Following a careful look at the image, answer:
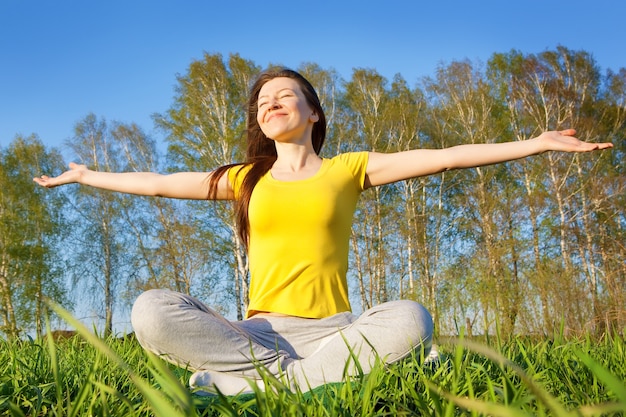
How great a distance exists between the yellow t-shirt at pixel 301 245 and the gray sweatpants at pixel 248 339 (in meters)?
0.25

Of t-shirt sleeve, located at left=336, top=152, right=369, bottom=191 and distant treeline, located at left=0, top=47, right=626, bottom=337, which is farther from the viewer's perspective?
distant treeline, located at left=0, top=47, right=626, bottom=337

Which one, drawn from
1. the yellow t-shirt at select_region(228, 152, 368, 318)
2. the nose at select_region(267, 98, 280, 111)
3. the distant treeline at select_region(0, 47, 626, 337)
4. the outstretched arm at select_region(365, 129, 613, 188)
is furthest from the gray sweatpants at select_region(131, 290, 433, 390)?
the distant treeline at select_region(0, 47, 626, 337)

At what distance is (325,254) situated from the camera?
9.95ft

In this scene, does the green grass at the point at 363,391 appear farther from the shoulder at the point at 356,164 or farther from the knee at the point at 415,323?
the shoulder at the point at 356,164

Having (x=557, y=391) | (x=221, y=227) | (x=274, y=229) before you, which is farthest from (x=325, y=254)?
(x=221, y=227)

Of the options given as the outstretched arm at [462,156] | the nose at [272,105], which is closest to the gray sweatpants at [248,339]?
the outstretched arm at [462,156]

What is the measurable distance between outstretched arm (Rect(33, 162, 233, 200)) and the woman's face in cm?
41

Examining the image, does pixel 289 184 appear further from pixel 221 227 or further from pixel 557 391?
pixel 221 227

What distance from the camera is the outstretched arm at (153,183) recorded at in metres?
3.41

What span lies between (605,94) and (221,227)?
13727 mm

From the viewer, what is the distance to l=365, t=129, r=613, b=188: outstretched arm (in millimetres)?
2783

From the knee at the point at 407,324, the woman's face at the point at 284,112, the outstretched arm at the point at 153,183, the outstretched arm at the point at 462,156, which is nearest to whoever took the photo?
the knee at the point at 407,324

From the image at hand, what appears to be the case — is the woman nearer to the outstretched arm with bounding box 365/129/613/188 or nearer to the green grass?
the outstretched arm with bounding box 365/129/613/188

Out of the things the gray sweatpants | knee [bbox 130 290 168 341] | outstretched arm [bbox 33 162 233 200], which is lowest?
the gray sweatpants
